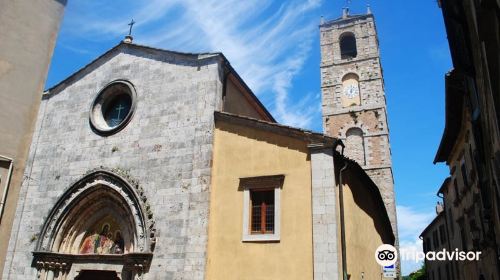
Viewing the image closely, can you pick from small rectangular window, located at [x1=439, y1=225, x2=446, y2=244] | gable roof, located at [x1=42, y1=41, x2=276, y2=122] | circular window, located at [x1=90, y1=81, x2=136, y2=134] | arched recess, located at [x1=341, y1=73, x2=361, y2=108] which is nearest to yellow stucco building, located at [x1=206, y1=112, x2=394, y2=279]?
gable roof, located at [x1=42, y1=41, x2=276, y2=122]

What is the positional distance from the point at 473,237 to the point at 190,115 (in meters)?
11.5

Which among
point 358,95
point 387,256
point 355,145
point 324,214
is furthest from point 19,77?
point 358,95

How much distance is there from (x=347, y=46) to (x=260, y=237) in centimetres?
2917

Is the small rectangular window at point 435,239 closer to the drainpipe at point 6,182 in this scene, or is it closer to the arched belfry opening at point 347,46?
the arched belfry opening at point 347,46

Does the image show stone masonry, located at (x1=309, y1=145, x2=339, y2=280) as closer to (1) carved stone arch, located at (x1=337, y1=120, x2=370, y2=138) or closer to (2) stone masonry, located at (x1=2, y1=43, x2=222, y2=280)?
(2) stone masonry, located at (x1=2, y1=43, x2=222, y2=280)

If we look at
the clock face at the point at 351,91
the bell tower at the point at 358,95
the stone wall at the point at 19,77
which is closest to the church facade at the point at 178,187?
the stone wall at the point at 19,77

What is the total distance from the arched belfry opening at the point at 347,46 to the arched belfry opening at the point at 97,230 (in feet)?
87.1

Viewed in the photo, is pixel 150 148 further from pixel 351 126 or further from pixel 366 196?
pixel 351 126

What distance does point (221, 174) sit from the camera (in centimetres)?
1077

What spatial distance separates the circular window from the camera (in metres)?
13.4

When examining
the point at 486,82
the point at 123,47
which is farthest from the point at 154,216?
the point at 486,82

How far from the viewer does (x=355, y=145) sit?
29.5 m

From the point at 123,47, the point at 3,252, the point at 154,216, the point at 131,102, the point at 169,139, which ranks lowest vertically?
the point at 3,252

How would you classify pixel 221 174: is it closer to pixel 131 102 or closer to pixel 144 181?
pixel 144 181
